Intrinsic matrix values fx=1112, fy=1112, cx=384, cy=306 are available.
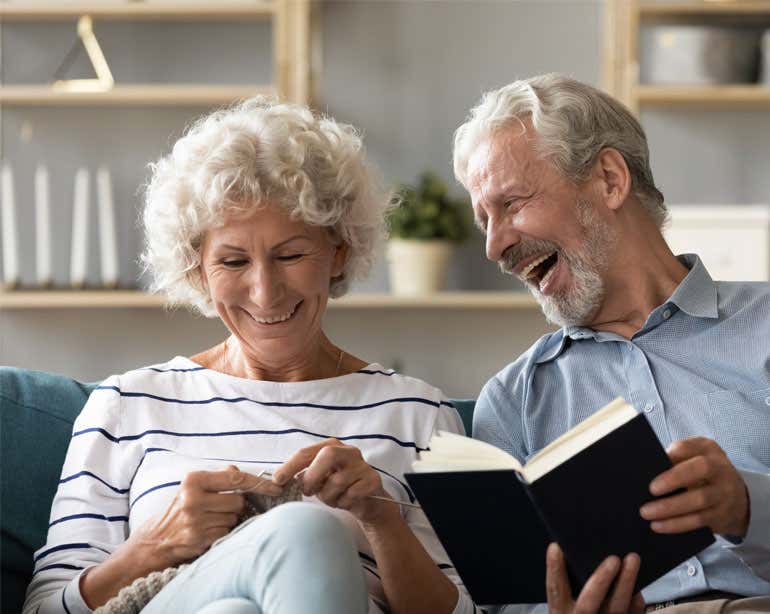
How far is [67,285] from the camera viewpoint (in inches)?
149

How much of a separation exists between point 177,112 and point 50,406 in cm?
225

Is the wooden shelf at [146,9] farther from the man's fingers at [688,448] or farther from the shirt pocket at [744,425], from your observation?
the man's fingers at [688,448]

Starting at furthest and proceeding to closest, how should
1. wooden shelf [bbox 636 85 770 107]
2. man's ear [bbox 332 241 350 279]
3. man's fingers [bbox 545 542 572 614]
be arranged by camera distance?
wooden shelf [bbox 636 85 770 107]
man's ear [bbox 332 241 350 279]
man's fingers [bbox 545 542 572 614]

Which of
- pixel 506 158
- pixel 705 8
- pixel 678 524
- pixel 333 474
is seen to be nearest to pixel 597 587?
pixel 678 524

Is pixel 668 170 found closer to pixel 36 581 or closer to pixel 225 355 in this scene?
pixel 225 355

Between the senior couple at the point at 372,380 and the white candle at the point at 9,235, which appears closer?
the senior couple at the point at 372,380

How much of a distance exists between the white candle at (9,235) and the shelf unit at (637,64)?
2.00 meters

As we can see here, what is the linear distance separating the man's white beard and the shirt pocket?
261 millimetres

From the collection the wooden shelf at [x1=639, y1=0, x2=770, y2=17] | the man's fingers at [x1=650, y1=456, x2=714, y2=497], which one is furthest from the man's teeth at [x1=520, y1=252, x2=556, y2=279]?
the wooden shelf at [x1=639, y1=0, x2=770, y2=17]

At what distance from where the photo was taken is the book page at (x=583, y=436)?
1.20 m

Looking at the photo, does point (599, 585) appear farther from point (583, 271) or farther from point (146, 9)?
point (146, 9)

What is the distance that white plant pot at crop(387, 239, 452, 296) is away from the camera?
361 centimetres

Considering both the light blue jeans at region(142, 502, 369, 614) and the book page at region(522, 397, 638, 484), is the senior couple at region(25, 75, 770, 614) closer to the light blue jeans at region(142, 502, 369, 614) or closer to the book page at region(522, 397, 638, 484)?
the light blue jeans at region(142, 502, 369, 614)

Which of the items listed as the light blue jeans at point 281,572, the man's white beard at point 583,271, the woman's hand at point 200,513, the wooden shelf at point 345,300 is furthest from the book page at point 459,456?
the wooden shelf at point 345,300
